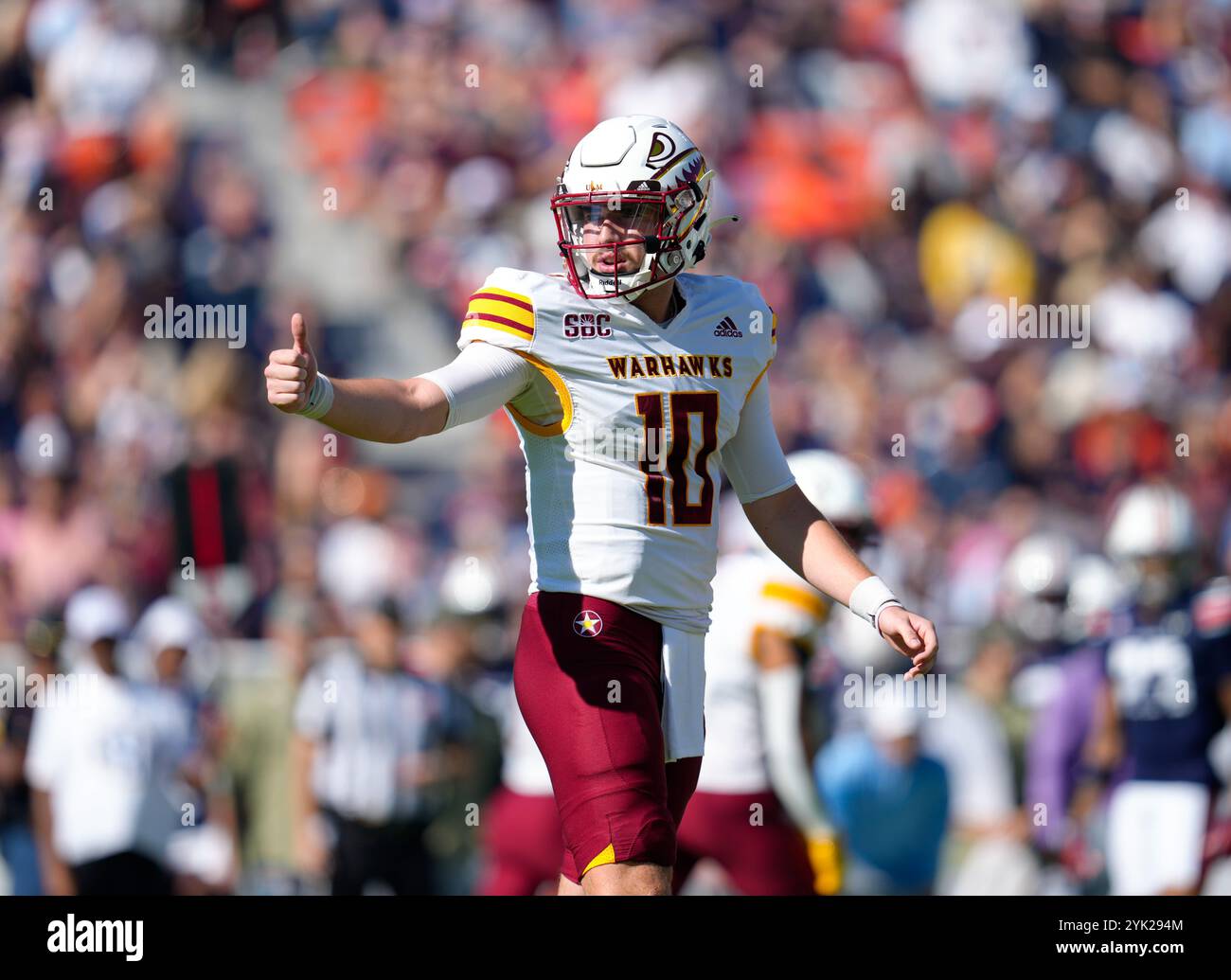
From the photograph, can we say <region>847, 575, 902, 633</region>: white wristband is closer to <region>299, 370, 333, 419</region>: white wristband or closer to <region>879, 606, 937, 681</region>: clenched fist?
→ <region>879, 606, 937, 681</region>: clenched fist

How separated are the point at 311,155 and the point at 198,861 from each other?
4521 millimetres

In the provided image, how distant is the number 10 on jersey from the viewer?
4145mm

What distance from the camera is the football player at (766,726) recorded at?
5.91 m

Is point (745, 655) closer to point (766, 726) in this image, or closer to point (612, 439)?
point (766, 726)

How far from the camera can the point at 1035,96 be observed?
1150 cm

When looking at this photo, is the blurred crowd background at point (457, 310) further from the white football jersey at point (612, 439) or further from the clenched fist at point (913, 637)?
the clenched fist at point (913, 637)

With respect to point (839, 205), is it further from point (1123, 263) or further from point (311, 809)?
point (311, 809)

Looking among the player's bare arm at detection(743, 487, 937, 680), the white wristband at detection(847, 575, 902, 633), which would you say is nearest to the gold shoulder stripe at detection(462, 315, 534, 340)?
the player's bare arm at detection(743, 487, 937, 680)

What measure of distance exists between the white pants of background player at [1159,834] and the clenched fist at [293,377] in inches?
216

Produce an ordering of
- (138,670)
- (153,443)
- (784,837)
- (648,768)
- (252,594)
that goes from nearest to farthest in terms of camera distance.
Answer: (648,768)
(784,837)
(138,670)
(252,594)
(153,443)

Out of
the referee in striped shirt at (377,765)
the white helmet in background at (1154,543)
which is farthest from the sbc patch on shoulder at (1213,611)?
the referee in striped shirt at (377,765)

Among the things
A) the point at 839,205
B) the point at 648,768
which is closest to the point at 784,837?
the point at 648,768

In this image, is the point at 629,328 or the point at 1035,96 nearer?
the point at 629,328

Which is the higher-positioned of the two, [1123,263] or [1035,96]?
[1035,96]
